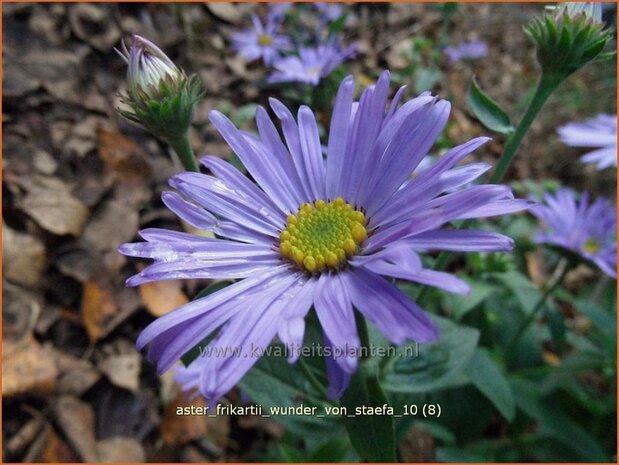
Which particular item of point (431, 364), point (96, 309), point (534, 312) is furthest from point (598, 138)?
point (96, 309)

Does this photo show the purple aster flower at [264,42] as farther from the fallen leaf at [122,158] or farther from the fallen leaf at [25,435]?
the fallen leaf at [25,435]

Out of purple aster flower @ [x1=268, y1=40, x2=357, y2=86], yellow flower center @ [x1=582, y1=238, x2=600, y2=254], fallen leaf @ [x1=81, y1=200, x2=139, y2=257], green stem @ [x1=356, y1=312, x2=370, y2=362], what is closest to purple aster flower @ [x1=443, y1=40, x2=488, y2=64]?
purple aster flower @ [x1=268, y1=40, x2=357, y2=86]

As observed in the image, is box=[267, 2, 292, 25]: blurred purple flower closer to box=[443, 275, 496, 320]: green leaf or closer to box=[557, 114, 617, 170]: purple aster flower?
box=[557, 114, 617, 170]: purple aster flower

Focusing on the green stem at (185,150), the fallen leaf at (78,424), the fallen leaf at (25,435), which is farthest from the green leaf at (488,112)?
the fallen leaf at (25,435)

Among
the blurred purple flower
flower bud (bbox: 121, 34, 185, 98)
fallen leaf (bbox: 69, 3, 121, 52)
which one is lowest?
flower bud (bbox: 121, 34, 185, 98)

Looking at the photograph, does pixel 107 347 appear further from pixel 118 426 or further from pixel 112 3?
pixel 112 3

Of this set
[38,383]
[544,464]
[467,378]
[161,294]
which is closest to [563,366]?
[544,464]

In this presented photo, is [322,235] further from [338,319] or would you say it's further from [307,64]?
[307,64]

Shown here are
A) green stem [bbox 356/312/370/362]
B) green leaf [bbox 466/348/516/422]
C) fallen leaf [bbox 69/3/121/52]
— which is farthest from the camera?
fallen leaf [bbox 69/3/121/52]

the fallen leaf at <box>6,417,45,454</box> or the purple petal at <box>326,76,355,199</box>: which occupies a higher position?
the purple petal at <box>326,76,355,199</box>
